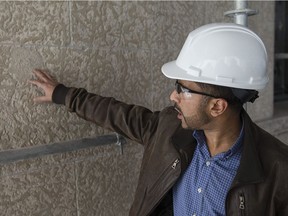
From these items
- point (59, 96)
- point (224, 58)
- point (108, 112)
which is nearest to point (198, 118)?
point (224, 58)

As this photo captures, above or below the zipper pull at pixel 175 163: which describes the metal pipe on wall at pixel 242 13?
above

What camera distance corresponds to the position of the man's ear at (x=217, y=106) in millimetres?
2125

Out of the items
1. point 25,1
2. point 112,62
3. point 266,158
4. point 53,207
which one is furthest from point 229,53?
point 53,207

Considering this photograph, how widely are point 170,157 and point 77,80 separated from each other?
0.87 m

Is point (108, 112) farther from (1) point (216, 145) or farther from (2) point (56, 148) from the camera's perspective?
(1) point (216, 145)

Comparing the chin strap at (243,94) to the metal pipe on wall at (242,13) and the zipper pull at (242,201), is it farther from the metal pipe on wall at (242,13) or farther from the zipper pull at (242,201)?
the metal pipe on wall at (242,13)

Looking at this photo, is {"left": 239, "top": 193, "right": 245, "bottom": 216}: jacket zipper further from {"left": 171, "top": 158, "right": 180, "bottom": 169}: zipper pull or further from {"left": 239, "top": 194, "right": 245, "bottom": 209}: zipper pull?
{"left": 171, "top": 158, "right": 180, "bottom": 169}: zipper pull

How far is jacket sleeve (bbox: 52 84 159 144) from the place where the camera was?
2.41m

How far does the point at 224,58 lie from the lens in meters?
2.08

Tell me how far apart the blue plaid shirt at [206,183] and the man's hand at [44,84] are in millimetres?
951

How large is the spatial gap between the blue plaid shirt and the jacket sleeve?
0.39 metres

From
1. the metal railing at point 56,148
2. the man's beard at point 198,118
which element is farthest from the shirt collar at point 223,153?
the metal railing at point 56,148

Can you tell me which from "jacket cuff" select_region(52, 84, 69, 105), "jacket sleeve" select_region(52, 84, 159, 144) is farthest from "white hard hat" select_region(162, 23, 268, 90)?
"jacket cuff" select_region(52, 84, 69, 105)

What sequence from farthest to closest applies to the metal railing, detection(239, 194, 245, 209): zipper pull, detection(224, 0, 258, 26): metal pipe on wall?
detection(224, 0, 258, 26): metal pipe on wall, the metal railing, detection(239, 194, 245, 209): zipper pull
